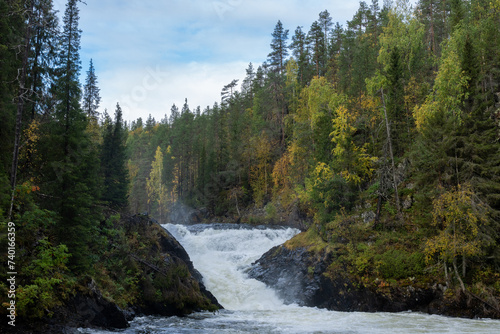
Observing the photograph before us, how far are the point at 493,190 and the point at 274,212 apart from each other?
29543 mm

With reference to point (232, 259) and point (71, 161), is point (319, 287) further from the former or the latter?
point (71, 161)

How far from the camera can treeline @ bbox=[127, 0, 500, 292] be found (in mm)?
16516

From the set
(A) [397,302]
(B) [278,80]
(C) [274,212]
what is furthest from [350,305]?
(B) [278,80]

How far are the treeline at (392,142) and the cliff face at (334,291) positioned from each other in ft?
4.29

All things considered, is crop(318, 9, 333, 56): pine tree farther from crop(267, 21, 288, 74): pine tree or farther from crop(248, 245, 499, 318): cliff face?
crop(248, 245, 499, 318): cliff face

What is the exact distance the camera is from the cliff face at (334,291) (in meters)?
15.4

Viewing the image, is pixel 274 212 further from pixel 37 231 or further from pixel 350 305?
pixel 37 231

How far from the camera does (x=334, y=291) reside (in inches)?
762

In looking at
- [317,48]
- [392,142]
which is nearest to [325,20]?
[317,48]

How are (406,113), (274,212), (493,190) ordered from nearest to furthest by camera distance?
(493,190)
(406,113)
(274,212)

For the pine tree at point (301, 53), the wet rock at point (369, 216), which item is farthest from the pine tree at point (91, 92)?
the wet rock at point (369, 216)

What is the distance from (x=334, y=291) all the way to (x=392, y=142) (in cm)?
1492

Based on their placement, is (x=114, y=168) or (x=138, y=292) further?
(x=114, y=168)

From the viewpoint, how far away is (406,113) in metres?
28.7
